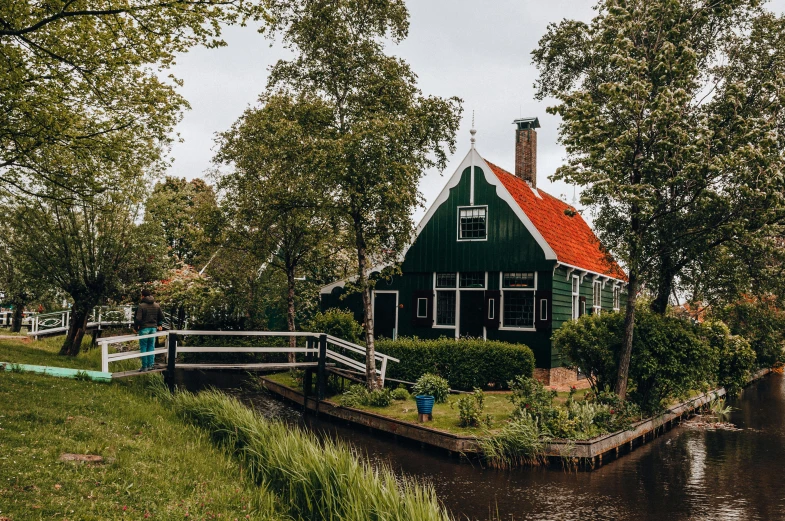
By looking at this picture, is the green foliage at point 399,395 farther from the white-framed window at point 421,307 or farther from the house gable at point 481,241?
the house gable at point 481,241

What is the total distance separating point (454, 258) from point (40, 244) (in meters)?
13.6

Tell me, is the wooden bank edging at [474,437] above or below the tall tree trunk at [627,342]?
below

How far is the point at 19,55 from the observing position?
36.8ft

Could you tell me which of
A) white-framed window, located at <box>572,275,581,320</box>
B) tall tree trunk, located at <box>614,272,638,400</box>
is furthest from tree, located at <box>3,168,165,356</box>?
white-framed window, located at <box>572,275,581,320</box>

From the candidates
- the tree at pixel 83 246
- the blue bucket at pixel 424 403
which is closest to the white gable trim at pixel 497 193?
the blue bucket at pixel 424 403

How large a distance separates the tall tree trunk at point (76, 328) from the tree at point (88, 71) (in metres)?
6.06

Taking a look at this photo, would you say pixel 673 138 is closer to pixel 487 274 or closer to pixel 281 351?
pixel 487 274

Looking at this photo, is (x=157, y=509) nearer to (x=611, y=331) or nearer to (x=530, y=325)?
(x=611, y=331)

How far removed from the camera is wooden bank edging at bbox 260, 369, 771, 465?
38.3 ft

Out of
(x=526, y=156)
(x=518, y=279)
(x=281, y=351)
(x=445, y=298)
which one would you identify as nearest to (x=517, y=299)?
(x=518, y=279)

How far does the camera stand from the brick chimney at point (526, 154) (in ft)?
83.6

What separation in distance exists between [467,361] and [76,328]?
12.7 metres

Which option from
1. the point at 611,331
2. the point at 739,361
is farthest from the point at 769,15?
the point at 739,361

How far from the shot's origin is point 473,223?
21.6 metres
